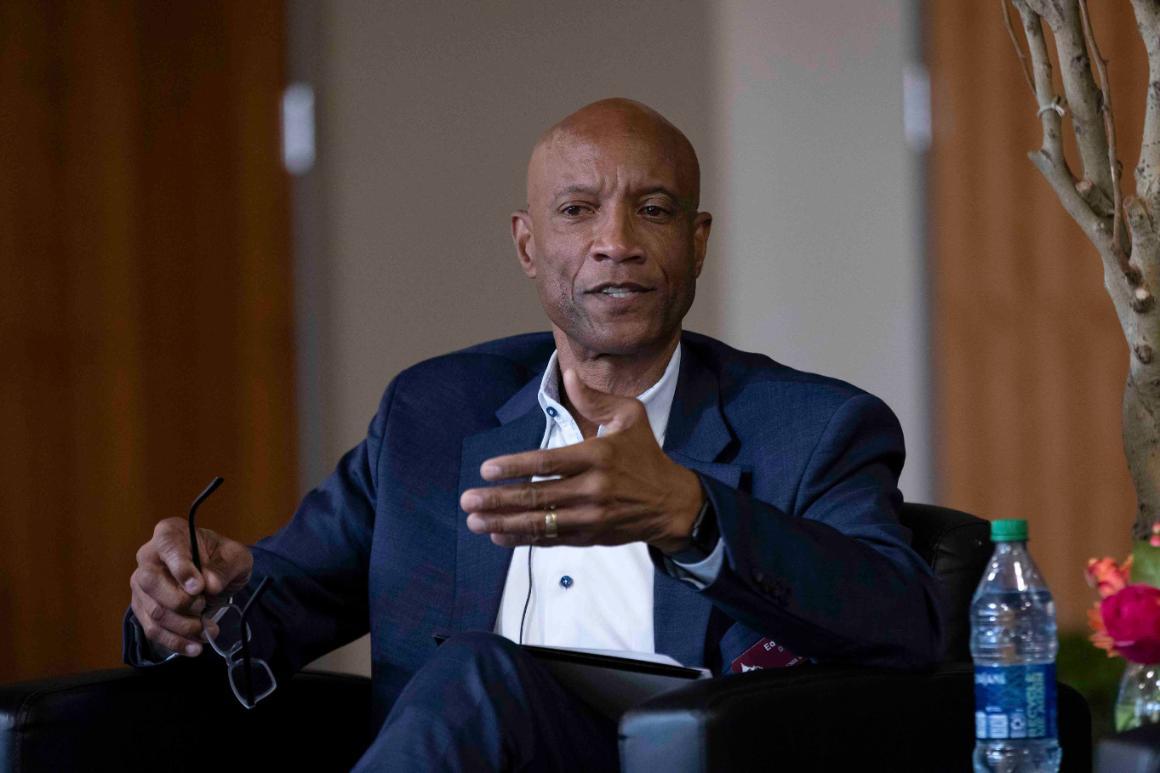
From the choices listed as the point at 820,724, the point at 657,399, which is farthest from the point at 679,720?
the point at 657,399

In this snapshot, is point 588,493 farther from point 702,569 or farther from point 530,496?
point 702,569

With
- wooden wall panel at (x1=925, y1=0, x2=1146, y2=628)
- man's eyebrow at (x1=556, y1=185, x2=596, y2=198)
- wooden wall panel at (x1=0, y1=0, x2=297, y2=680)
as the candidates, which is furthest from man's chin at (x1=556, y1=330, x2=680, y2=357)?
wooden wall panel at (x1=925, y1=0, x2=1146, y2=628)

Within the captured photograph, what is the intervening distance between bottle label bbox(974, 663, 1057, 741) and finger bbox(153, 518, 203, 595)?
99 centimetres

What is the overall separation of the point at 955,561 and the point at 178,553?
1.02 meters

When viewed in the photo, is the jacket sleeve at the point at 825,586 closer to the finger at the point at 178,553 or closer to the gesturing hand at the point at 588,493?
the gesturing hand at the point at 588,493

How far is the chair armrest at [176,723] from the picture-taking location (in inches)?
71.8

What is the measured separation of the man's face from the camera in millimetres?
2162

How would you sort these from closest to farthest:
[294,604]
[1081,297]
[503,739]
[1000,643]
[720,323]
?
1. [503,739]
2. [1000,643]
3. [294,604]
4. [720,323]
5. [1081,297]

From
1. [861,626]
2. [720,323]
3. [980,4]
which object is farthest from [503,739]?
[980,4]

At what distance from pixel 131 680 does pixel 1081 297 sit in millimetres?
3833

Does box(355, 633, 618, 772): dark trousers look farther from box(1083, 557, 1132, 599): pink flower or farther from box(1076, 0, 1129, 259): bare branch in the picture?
box(1076, 0, 1129, 259): bare branch

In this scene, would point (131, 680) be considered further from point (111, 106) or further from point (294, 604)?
point (111, 106)

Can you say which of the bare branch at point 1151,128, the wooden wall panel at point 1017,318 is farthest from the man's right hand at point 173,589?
the wooden wall panel at point 1017,318

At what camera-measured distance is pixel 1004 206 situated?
4.71m
